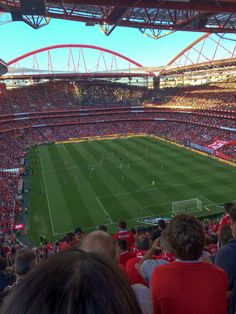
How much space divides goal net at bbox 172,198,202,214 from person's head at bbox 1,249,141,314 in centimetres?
2914

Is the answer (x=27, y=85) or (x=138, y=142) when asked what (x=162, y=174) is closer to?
(x=138, y=142)

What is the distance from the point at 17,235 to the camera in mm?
26344

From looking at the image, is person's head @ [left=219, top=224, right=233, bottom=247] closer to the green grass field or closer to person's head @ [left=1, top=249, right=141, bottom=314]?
person's head @ [left=1, top=249, right=141, bottom=314]

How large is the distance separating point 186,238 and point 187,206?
1089 inches

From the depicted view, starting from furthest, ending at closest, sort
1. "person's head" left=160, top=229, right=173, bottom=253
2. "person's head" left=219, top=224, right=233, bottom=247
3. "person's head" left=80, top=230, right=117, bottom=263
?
"person's head" left=219, top=224, right=233, bottom=247 → "person's head" left=160, top=229, right=173, bottom=253 → "person's head" left=80, top=230, right=117, bottom=263

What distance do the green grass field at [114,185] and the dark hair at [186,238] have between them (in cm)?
2352

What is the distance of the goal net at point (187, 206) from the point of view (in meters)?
29.7

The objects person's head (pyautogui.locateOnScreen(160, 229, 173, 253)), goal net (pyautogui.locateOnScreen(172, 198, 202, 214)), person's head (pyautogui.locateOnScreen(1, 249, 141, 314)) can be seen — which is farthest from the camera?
goal net (pyautogui.locateOnScreen(172, 198, 202, 214))

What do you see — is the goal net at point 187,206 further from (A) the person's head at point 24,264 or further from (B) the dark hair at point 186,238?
(B) the dark hair at point 186,238

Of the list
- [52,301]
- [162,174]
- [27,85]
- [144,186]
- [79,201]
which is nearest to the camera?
[52,301]

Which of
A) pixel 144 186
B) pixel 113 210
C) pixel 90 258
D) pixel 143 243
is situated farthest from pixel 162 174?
pixel 90 258

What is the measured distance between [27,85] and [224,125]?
55179mm

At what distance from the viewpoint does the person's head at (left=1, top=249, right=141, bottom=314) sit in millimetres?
1150

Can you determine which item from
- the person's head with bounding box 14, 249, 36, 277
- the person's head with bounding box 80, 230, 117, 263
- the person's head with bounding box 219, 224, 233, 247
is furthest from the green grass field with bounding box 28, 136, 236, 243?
the person's head with bounding box 80, 230, 117, 263
